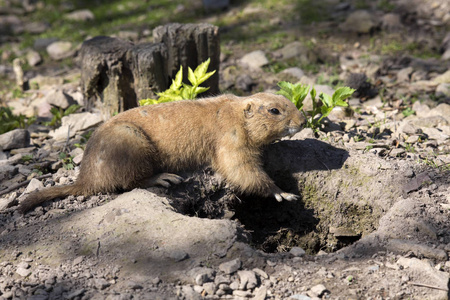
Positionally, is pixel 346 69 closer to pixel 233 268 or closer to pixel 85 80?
pixel 85 80

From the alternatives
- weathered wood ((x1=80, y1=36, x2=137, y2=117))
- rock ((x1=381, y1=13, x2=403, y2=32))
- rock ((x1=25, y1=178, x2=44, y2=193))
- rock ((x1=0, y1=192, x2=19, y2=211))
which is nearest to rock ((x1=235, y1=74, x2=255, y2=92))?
weathered wood ((x1=80, y1=36, x2=137, y2=117))

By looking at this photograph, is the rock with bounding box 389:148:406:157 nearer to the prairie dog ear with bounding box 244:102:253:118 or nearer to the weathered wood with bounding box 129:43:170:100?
the prairie dog ear with bounding box 244:102:253:118

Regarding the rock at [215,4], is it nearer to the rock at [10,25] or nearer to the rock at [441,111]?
the rock at [10,25]

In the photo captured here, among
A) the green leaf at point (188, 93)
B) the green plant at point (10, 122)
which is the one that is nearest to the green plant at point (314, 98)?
the green leaf at point (188, 93)

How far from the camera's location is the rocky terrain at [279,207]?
4.04 m

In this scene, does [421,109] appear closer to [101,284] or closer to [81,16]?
[101,284]

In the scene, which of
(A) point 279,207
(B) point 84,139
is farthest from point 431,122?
(B) point 84,139

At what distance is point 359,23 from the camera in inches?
431

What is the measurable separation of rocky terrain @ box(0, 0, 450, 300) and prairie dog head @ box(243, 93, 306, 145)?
0.53 meters

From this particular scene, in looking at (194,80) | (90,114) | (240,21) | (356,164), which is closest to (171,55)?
(194,80)

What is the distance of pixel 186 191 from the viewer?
559 cm

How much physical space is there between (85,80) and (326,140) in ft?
11.9

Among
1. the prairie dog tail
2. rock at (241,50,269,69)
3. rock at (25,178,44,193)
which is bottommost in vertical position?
rock at (25,178,44,193)

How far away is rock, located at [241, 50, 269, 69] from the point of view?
977 cm
